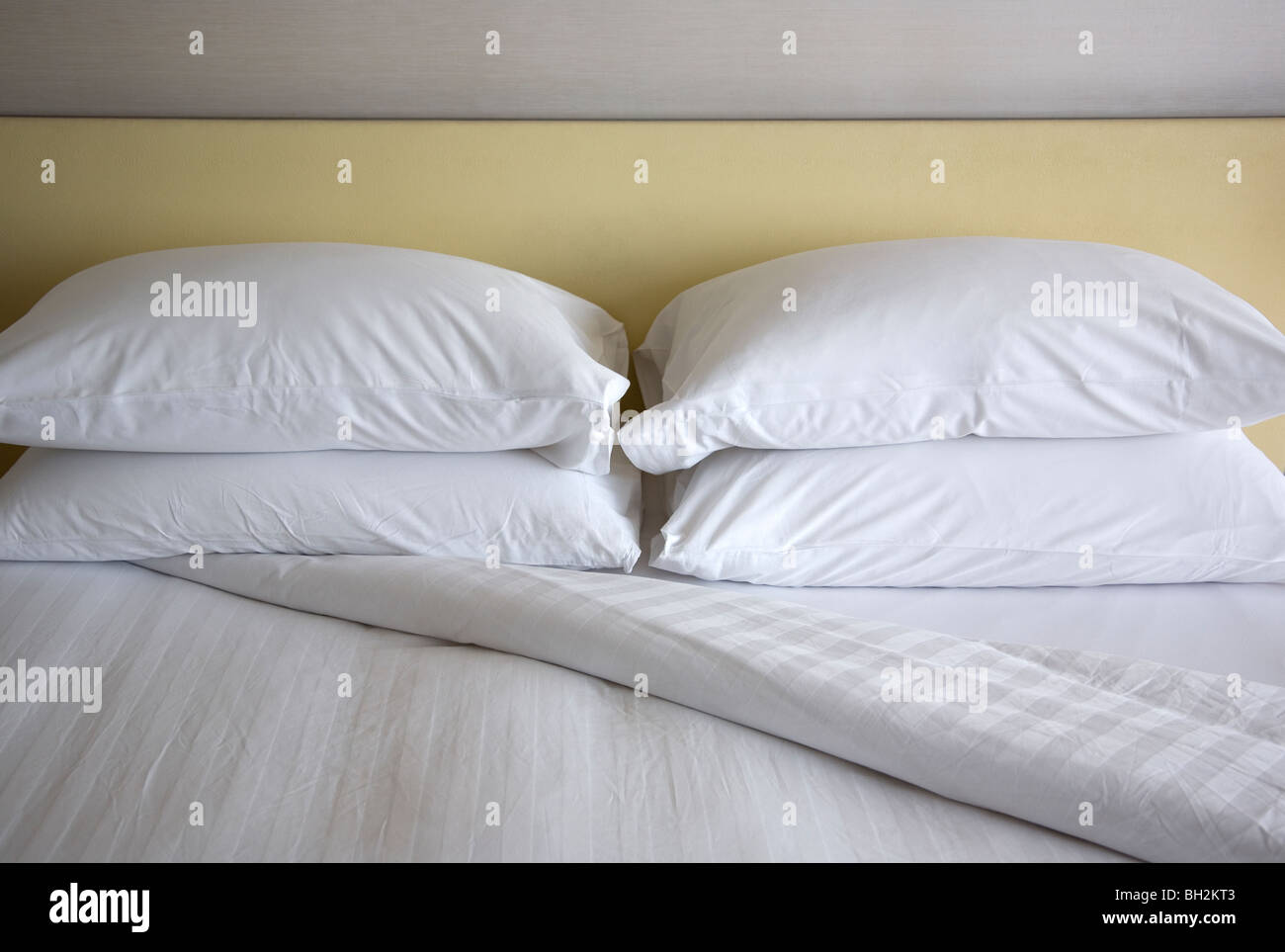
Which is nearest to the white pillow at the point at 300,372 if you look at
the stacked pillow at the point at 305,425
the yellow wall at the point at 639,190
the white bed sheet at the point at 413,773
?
the stacked pillow at the point at 305,425

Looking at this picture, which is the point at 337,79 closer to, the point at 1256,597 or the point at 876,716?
the point at 876,716

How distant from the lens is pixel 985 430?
1188mm

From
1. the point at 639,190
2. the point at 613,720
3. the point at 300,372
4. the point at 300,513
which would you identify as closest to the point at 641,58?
the point at 639,190

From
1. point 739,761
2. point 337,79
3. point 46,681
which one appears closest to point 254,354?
point 46,681

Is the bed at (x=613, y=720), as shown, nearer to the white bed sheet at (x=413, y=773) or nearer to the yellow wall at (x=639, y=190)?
the white bed sheet at (x=413, y=773)

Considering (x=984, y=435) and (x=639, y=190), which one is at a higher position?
(x=639, y=190)

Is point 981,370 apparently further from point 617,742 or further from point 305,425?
point 305,425

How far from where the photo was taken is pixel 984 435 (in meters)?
1.20

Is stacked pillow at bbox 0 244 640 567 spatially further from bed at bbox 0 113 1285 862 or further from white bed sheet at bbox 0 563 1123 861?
white bed sheet at bbox 0 563 1123 861

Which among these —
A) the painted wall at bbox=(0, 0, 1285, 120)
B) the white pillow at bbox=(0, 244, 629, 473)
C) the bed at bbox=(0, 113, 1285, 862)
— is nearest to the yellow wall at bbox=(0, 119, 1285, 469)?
the painted wall at bbox=(0, 0, 1285, 120)

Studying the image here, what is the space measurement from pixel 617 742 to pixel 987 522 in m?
0.55

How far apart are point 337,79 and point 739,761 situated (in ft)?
4.16

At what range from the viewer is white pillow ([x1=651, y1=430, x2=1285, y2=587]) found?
1.15 metres

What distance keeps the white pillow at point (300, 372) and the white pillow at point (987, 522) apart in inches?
8.0
